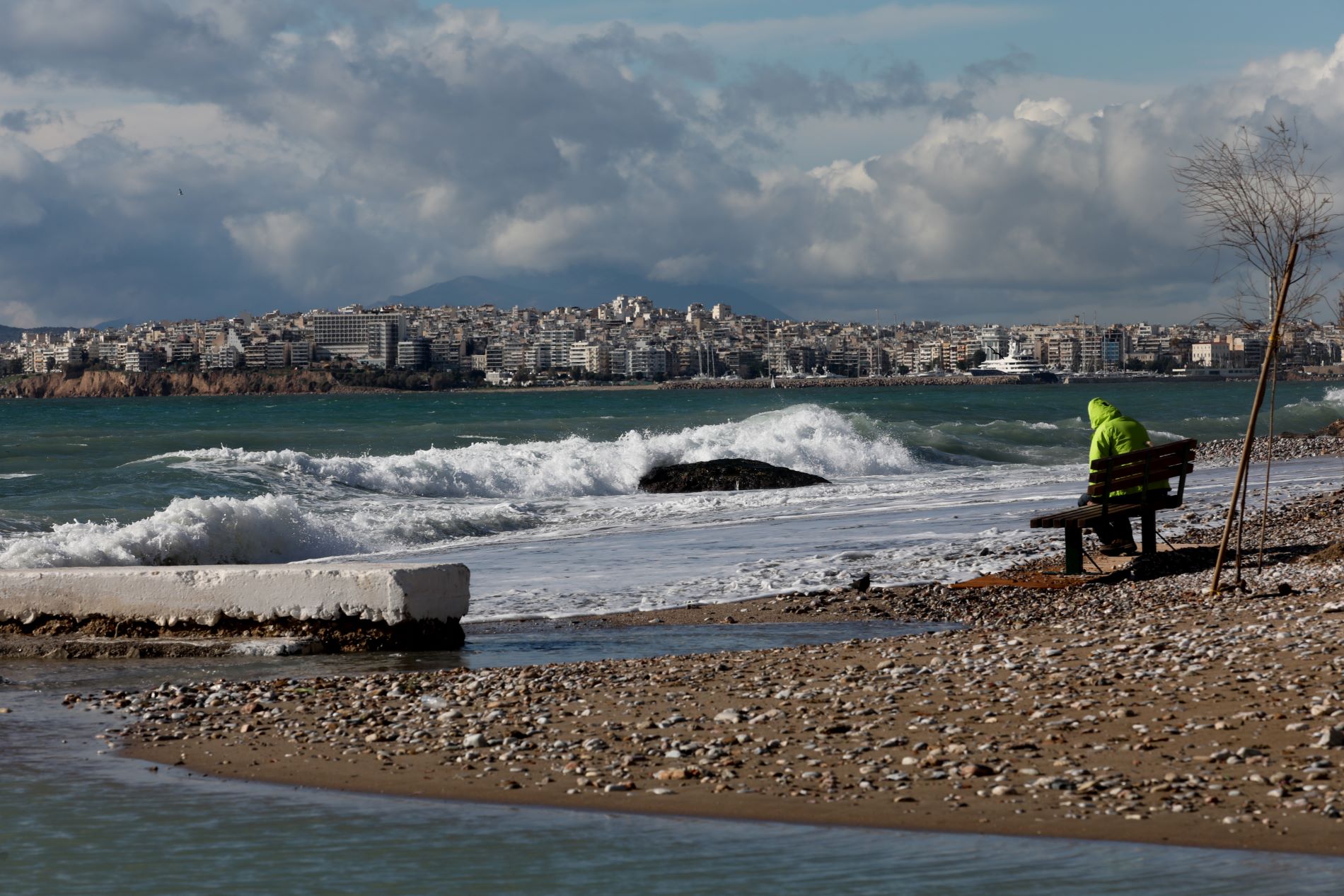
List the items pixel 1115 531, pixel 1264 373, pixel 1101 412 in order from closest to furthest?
1. pixel 1264 373
2. pixel 1115 531
3. pixel 1101 412

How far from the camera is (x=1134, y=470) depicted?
46.8 feet

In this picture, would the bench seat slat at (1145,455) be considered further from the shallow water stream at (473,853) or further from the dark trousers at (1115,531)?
the shallow water stream at (473,853)

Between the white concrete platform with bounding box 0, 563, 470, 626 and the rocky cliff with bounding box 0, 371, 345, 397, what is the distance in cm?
13640

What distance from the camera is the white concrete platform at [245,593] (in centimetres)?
1123

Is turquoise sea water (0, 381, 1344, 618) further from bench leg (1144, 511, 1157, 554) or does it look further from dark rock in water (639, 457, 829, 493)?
bench leg (1144, 511, 1157, 554)

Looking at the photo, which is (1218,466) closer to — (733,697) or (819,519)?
(819,519)

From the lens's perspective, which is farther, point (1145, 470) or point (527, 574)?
point (527, 574)

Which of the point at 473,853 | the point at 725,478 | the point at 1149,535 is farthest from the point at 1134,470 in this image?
the point at 725,478

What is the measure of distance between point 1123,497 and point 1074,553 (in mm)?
1093

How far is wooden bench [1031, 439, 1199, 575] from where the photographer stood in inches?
542

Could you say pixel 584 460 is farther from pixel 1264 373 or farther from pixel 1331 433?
pixel 1264 373

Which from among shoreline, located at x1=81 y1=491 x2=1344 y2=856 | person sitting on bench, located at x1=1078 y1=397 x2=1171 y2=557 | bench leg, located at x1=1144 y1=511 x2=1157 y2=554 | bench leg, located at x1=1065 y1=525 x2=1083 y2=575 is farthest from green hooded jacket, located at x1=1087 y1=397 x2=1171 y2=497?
shoreline, located at x1=81 y1=491 x2=1344 y2=856

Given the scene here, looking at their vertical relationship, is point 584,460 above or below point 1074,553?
above

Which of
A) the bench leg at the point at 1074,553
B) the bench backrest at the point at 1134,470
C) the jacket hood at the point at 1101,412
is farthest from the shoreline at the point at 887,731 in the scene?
the jacket hood at the point at 1101,412
